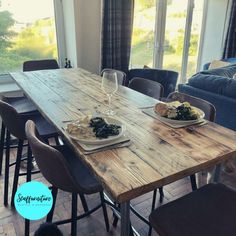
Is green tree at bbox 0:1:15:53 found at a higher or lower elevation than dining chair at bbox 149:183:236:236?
higher

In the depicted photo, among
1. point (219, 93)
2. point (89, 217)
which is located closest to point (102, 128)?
point (89, 217)

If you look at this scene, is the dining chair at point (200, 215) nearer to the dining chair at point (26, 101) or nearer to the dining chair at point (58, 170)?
the dining chair at point (58, 170)

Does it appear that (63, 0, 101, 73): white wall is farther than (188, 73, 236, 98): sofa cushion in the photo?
Yes

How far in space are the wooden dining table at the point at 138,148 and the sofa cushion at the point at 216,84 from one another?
1012 millimetres

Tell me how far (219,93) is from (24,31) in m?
2.31

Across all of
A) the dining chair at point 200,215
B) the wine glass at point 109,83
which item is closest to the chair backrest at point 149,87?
the wine glass at point 109,83

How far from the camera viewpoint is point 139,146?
3.55ft

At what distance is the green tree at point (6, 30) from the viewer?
2.84m

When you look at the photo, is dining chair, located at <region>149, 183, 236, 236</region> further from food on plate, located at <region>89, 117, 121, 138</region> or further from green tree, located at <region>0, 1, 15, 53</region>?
green tree, located at <region>0, 1, 15, 53</region>

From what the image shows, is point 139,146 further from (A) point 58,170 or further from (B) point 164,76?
(B) point 164,76

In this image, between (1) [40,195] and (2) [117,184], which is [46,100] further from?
(2) [117,184]

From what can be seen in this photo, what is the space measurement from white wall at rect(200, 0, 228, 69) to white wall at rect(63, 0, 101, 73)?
2425mm

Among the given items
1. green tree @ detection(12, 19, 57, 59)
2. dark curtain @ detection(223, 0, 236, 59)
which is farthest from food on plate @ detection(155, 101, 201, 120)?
dark curtain @ detection(223, 0, 236, 59)

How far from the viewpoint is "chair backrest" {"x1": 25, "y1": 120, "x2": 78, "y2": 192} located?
0.99 metres
